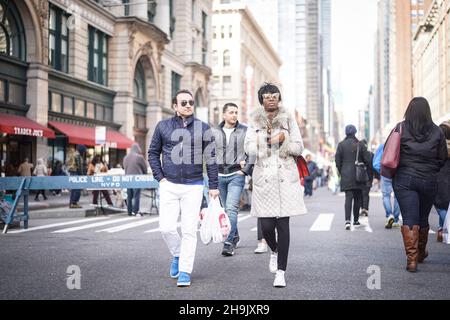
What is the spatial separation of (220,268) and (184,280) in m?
1.24

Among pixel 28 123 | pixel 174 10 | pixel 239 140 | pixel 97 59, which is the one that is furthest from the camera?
pixel 174 10

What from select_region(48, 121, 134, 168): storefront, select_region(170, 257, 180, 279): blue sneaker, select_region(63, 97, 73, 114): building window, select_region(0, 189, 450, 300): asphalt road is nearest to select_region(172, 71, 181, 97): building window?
select_region(48, 121, 134, 168): storefront

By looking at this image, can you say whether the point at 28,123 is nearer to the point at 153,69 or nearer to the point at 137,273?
the point at 153,69

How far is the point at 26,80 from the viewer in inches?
1043

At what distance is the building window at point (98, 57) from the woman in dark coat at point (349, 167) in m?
24.4

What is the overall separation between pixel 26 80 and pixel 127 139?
10271mm

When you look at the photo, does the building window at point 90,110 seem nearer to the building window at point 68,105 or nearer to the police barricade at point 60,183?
the building window at point 68,105

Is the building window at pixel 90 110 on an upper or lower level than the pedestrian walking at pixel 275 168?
upper

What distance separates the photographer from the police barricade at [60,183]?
11.6 metres

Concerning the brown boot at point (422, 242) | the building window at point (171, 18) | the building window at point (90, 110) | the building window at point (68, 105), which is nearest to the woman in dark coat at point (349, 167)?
the brown boot at point (422, 242)

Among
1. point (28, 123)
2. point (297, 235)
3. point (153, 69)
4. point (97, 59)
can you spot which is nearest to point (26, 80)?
point (28, 123)

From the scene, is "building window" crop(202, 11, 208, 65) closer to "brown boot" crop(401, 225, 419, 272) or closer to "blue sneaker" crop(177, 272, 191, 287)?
"brown boot" crop(401, 225, 419, 272)

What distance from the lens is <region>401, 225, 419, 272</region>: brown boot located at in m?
6.50

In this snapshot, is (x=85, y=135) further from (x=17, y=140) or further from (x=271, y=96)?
(x=271, y=96)
